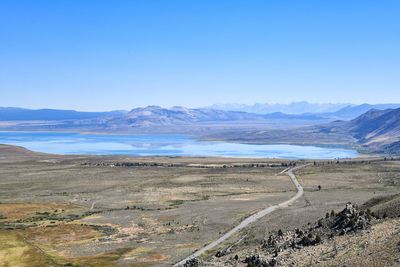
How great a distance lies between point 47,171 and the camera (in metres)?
111

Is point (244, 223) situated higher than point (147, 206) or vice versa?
point (244, 223)

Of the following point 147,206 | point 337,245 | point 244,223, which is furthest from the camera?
point 147,206

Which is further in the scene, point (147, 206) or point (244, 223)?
point (147, 206)

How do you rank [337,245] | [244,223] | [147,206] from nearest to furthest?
[337,245], [244,223], [147,206]

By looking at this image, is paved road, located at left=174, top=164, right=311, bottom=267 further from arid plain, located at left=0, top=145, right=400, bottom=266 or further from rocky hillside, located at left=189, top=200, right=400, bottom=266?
rocky hillside, located at left=189, top=200, right=400, bottom=266

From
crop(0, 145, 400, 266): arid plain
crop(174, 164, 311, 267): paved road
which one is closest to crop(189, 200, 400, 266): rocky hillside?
crop(174, 164, 311, 267): paved road

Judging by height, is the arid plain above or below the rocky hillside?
below

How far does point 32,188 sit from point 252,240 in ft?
197

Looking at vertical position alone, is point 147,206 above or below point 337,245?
below

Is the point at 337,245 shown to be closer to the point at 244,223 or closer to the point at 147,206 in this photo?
the point at 244,223

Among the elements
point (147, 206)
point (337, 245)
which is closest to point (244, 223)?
point (337, 245)

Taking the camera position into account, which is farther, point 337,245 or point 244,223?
point 244,223

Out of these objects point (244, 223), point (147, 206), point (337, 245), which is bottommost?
point (147, 206)

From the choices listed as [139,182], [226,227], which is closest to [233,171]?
[139,182]
